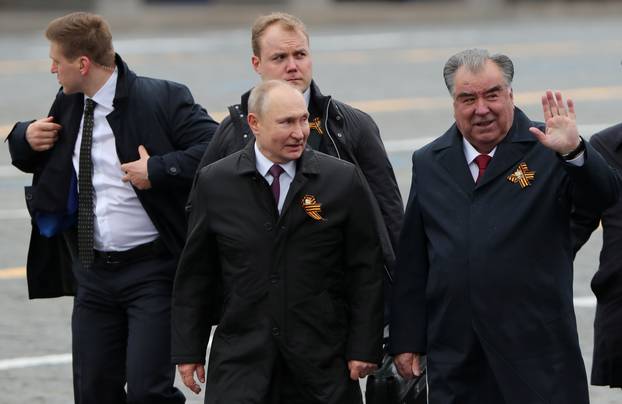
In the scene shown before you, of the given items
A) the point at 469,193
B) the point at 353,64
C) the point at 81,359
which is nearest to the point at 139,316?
the point at 81,359

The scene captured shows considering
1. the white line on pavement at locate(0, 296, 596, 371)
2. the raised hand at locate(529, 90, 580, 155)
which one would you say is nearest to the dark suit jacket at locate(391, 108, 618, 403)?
the raised hand at locate(529, 90, 580, 155)

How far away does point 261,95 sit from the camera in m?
6.15

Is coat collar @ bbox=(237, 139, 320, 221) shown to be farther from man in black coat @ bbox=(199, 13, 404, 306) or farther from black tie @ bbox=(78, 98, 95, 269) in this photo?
black tie @ bbox=(78, 98, 95, 269)

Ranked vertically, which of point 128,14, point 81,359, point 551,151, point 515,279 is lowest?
point 81,359

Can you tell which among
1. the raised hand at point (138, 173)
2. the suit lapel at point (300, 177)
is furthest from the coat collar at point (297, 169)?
the raised hand at point (138, 173)

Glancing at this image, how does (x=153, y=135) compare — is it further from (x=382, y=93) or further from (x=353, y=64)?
(x=353, y=64)

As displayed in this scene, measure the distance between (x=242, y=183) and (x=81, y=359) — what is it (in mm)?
1426

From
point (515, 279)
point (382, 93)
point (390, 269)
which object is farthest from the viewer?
point (382, 93)

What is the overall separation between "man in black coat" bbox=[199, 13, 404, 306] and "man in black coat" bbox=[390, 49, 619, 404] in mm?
751

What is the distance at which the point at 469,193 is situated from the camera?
6055 mm

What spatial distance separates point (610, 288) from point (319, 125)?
4.66 ft

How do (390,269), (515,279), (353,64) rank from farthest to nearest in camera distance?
1. (353,64)
2. (390,269)
3. (515,279)

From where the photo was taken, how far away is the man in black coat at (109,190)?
23.1 ft

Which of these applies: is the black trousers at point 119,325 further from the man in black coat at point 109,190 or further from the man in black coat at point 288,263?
the man in black coat at point 288,263
